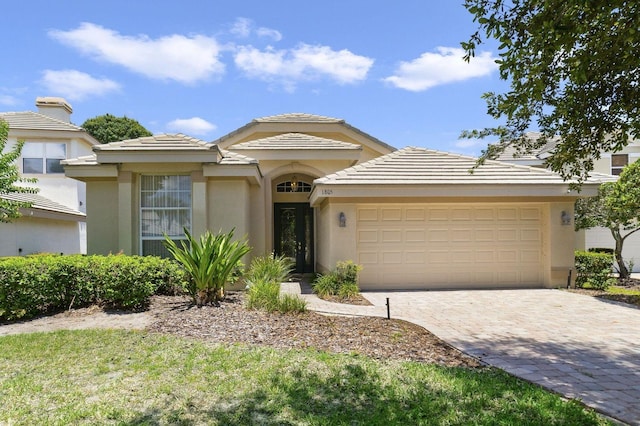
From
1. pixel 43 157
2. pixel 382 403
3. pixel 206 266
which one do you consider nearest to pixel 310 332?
pixel 382 403

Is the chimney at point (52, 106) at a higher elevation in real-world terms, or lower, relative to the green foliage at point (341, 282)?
higher

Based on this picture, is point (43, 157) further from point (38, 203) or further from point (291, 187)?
point (291, 187)

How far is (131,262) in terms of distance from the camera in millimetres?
8320

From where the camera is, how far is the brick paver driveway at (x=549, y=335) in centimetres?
461

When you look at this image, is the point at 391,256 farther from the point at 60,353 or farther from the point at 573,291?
the point at 60,353

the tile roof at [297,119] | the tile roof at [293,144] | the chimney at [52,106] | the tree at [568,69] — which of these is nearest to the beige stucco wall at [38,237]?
the chimney at [52,106]

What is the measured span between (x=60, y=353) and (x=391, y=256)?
879 cm

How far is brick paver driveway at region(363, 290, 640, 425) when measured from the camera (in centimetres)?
461

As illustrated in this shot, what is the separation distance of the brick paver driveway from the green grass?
55 centimetres

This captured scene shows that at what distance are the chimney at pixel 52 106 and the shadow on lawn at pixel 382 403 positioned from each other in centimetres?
2404

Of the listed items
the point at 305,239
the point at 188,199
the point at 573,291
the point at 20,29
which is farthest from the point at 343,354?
the point at 20,29

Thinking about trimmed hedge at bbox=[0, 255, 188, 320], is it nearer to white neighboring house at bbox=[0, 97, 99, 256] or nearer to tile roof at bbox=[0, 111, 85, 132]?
white neighboring house at bbox=[0, 97, 99, 256]

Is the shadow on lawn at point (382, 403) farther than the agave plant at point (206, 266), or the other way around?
the agave plant at point (206, 266)

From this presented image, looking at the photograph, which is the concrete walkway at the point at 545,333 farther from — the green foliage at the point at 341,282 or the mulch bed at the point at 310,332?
the mulch bed at the point at 310,332
